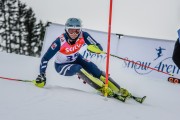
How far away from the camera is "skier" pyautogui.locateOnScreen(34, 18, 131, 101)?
4.96 metres

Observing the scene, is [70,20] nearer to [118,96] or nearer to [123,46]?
[118,96]

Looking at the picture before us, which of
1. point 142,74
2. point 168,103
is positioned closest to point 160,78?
point 142,74

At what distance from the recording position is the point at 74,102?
4.09 meters

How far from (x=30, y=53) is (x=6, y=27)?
4540mm

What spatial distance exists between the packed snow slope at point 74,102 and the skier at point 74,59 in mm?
176

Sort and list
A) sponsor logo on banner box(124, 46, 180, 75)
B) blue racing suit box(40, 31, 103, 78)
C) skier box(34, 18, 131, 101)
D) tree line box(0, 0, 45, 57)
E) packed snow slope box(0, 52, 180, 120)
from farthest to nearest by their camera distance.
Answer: tree line box(0, 0, 45, 57)
sponsor logo on banner box(124, 46, 180, 75)
blue racing suit box(40, 31, 103, 78)
skier box(34, 18, 131, 101)
packed snow slope box(0, 52, 180, 120)

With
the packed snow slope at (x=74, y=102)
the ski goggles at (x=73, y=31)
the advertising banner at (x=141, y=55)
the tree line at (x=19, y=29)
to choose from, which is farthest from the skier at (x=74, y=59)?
the tree line at (x=19, y=29)

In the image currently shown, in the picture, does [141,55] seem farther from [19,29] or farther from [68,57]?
[19,29]

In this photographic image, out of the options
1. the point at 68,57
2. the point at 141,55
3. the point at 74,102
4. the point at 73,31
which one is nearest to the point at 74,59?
the point at 68,57

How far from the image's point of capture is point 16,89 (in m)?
4.62

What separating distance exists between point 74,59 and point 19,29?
35.1 meters

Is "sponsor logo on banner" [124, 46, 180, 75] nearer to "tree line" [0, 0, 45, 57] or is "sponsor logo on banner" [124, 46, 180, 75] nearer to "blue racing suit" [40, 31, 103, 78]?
"blue racing suit" [40, 31, 103, 78]

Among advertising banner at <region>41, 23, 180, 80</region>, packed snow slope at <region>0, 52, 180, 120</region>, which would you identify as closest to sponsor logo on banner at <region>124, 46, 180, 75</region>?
advertising banner at <region>41, 23, 180, 80</region>

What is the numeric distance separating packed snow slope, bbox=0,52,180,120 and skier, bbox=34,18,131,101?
6.9 inches
